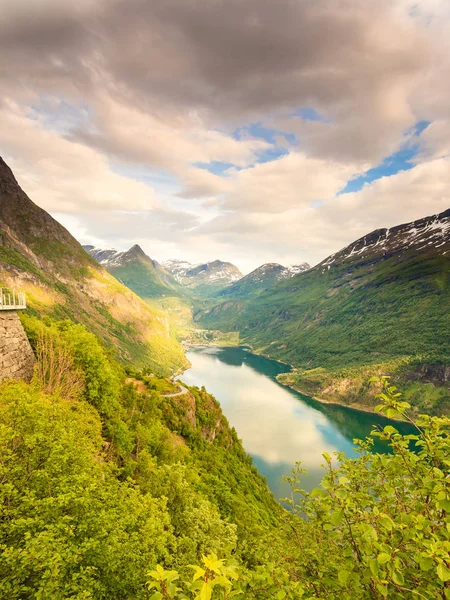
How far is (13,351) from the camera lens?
2503 centimetres

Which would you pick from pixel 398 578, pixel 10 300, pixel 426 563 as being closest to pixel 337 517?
pixel 398 578

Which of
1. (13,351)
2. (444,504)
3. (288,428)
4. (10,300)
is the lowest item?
(288,428)

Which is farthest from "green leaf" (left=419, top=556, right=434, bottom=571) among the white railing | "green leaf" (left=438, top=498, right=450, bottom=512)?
the white railing

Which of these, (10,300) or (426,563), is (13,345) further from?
(426,563)

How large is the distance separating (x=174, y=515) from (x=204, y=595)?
21.5 meters

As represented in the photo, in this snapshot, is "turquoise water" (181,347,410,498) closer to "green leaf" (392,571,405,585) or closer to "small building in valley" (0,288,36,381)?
"small building in valley" (0,288,36,381)

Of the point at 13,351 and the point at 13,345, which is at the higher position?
the point at 13,345

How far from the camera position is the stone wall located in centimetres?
2381

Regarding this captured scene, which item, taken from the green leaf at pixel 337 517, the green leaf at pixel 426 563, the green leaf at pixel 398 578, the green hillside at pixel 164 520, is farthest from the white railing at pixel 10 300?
the green leaf at pixel 426 563

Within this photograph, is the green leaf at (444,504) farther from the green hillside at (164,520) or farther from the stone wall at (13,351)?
the stone wall at (13,351)

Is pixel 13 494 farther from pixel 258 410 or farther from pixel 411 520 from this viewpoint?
pixel 258 410

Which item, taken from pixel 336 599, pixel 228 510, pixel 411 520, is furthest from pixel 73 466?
pixel 228 510

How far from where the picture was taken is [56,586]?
8.91 metres

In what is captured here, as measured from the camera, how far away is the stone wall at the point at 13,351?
23.8m
